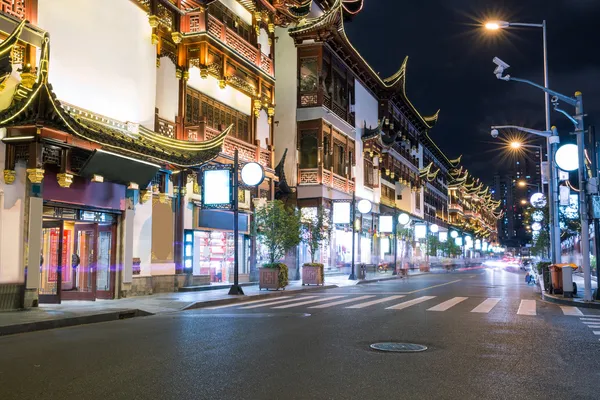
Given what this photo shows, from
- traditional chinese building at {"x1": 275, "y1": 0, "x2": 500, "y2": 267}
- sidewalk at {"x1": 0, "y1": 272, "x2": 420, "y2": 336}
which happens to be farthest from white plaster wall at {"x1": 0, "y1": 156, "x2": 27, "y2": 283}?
traditional chinese building at {"x1": 275, "y1": 0, "x2": 500, "y2": 267}

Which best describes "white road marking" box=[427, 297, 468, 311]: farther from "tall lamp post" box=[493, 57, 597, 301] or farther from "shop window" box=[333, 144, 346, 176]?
"shop window" box=[333, 144, 346, 176]

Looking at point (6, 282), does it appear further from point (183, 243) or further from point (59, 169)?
point (183, 243)

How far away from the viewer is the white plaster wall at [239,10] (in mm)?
30312

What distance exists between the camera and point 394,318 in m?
14.5

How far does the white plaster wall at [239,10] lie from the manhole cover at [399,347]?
23596 millimetres

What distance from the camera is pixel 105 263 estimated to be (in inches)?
826

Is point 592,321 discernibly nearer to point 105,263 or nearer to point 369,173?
point 105,263

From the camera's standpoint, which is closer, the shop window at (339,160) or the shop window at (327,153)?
the shop window at (327,153)

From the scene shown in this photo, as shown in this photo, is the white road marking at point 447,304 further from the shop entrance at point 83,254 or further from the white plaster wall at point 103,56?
the white plaster wall at point 103,56

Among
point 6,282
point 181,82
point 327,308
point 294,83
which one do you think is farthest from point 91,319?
point 294,83

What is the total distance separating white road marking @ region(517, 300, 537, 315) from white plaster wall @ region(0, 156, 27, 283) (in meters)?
13.9

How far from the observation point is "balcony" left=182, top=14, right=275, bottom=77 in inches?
1012

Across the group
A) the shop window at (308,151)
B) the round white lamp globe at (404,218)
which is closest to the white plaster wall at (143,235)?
the shop window at (308,151)

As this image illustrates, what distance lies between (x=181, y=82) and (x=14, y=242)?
36.6 feet
